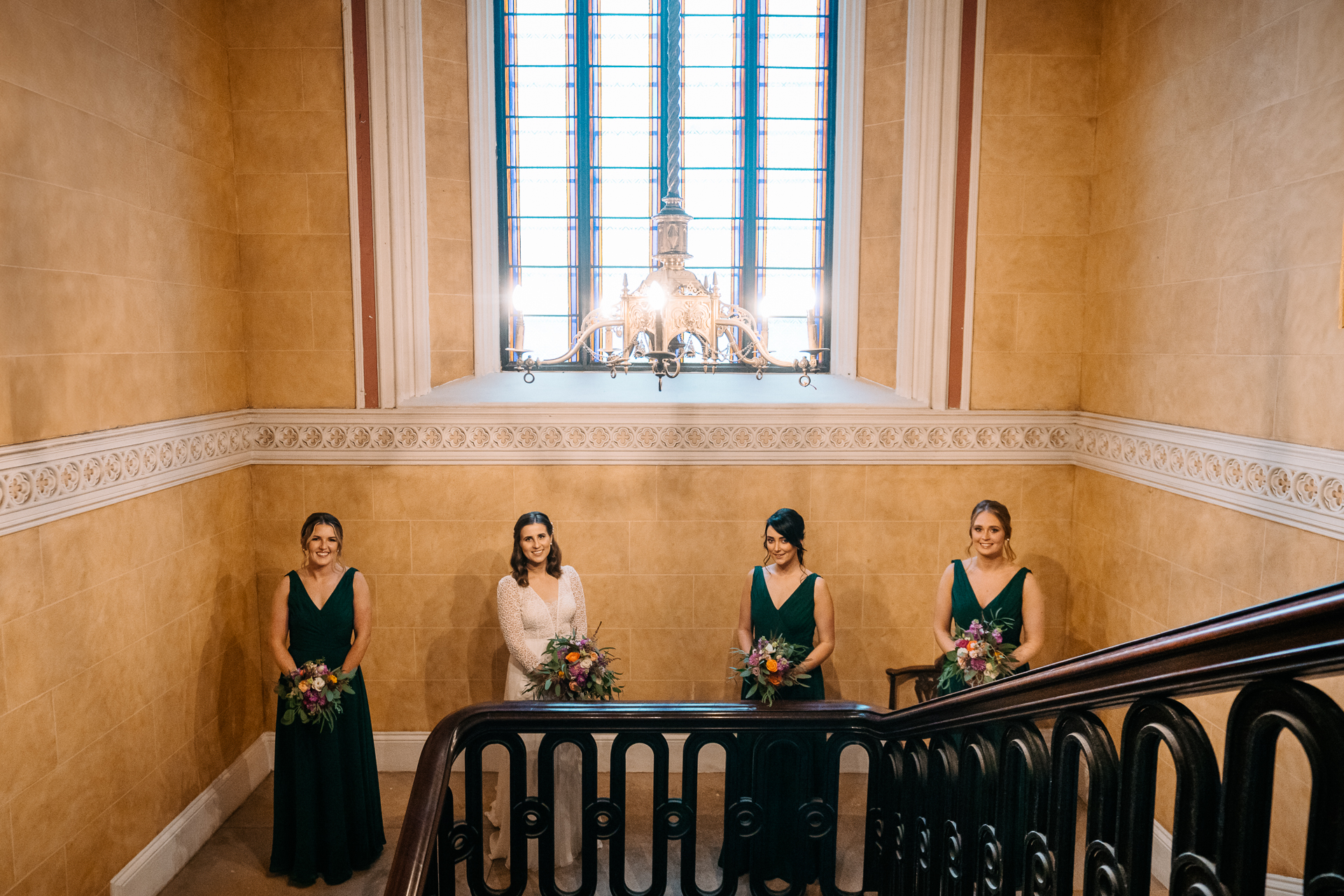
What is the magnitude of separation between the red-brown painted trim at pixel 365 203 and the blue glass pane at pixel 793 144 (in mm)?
2611

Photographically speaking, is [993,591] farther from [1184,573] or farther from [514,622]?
[514,622]

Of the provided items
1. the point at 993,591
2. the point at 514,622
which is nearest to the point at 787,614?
the point at 993,591

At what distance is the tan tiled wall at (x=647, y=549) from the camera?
5355 mm

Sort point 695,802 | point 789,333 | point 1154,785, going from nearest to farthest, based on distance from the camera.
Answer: point 1154,785
point 695,802
point 789,333

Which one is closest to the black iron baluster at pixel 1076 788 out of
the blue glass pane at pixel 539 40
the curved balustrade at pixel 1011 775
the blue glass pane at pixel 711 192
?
the curved balustrade at pixel 1011 775

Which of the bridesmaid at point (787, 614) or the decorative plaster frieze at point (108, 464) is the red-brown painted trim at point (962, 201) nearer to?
the bridesmaid at point (787, 614)

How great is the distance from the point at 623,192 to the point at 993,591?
3.59 m

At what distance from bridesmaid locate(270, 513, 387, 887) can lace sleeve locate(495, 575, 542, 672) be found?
710mm

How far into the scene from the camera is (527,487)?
17.6 ft

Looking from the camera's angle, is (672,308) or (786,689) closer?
(672,308)

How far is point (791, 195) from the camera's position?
19.5ft

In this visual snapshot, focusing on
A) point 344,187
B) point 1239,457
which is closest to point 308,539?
point 344,187

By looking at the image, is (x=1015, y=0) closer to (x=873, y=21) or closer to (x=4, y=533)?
(x=873, y=21)

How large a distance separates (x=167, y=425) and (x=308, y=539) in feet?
→ 3.00
